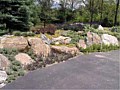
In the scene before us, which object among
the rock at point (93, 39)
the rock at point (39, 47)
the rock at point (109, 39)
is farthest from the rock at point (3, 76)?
the rock at point (109, 39)

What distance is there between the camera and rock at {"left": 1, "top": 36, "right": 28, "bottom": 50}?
911 centimetres

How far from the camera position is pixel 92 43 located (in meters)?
12.1

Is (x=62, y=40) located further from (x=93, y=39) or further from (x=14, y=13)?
(x=14, y=13)

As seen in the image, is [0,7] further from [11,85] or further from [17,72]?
[11,85]

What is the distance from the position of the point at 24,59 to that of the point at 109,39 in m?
Answer: 6.14

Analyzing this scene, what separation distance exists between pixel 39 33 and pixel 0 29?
1.75 m

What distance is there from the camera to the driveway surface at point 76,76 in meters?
6.47

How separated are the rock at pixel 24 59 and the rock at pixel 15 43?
46cm

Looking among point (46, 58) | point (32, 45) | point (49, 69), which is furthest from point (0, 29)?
point (49, 69)

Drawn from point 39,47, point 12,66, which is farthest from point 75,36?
point 12,66

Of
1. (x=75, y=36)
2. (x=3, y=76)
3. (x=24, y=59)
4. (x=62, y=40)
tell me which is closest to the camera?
(x=3, y=76)

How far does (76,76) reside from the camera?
7312 mm

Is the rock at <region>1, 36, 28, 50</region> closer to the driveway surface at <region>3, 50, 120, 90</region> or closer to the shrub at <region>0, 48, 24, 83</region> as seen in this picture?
the shrub at <region>0, 48, 24, 83</region>

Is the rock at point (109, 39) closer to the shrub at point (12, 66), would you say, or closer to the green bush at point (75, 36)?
the green bush at point (75, 36)
